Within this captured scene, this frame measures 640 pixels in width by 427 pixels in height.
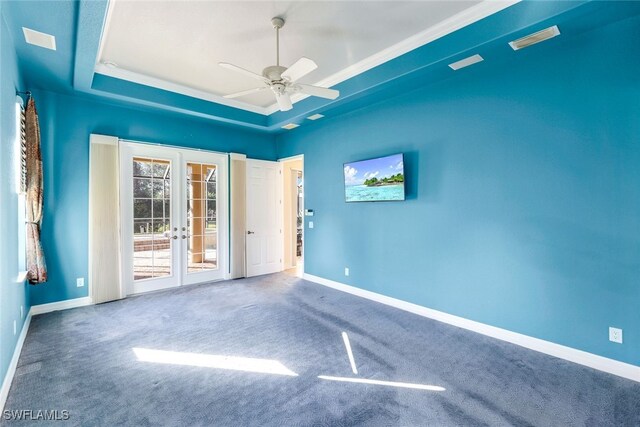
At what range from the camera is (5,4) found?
2244mm

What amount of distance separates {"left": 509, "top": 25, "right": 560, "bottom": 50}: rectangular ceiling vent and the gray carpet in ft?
9.51

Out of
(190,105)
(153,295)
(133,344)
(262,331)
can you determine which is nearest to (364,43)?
(190,105)

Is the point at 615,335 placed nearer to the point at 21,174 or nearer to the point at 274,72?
the point at 274,72

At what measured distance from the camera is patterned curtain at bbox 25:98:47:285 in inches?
128

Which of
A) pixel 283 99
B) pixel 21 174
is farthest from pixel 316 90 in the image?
pixel 21 174

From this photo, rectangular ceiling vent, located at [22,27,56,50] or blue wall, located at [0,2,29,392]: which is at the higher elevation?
rectangular ceiling vent, located at [22,27,56,50]

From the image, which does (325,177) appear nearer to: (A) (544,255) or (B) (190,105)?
(B) (190,105)

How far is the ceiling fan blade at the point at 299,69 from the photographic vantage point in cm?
257

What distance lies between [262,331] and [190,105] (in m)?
3.55

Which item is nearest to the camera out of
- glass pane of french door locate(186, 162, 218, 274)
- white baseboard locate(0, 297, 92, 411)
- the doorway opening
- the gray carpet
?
the gray carpet

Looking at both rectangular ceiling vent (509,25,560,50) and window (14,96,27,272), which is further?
window (14,96,27,272)

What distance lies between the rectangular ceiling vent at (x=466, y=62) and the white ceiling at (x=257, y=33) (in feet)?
1.09

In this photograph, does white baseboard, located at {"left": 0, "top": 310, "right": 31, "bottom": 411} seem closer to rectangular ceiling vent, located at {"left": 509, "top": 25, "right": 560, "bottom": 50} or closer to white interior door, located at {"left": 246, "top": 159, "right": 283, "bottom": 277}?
white interior door, located at {"left": 246, "top": 159, "right": 283, "bottom": 277}

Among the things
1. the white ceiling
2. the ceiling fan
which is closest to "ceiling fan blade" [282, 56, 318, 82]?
the ceiling fan
